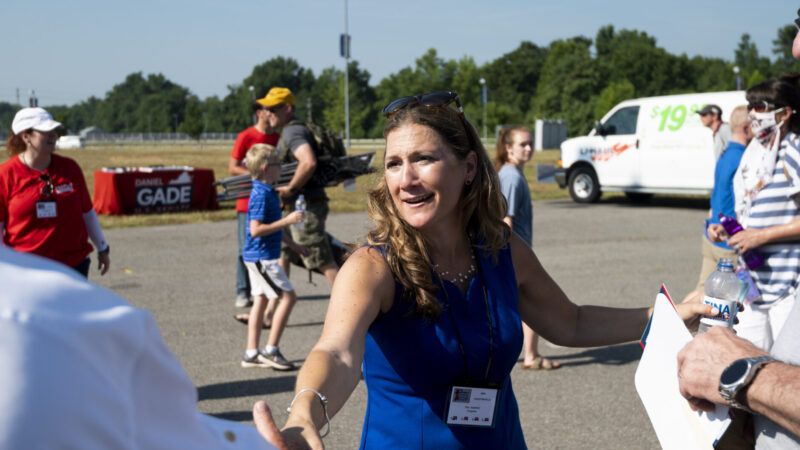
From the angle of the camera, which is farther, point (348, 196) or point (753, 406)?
point (348, 196)

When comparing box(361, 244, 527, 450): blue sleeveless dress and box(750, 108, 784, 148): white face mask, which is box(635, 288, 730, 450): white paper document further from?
box(750, 108, 784, 148): white face mask

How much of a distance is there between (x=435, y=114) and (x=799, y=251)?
2855 millimetres

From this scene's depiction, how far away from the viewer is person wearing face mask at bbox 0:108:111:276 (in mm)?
5316

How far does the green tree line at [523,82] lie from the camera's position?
79125mm

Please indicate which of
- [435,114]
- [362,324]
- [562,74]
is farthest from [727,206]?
[562,74]

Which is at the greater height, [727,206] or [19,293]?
[19,293]

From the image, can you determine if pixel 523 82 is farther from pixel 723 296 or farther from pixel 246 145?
pixel 723 296

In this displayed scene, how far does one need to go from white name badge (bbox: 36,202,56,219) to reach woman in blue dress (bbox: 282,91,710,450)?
3439 millimetres

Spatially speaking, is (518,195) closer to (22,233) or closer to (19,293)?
(22,233)

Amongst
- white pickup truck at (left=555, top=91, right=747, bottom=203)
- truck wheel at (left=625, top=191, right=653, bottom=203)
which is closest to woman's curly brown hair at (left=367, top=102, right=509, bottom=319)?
white pickup truck at (left=555, top=91, right=747, bottom=203)

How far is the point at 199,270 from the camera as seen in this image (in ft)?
35.3

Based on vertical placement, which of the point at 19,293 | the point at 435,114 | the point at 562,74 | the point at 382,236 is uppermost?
the point at 562,74

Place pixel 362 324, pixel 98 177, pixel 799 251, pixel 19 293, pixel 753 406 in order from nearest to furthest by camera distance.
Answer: pixel 19 293, pixel 753 406, pixel 362 324, pixel 799 251, pixel 98 177

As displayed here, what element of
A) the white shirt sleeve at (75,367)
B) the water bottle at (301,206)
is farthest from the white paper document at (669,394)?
the water bottle at (301,206)
